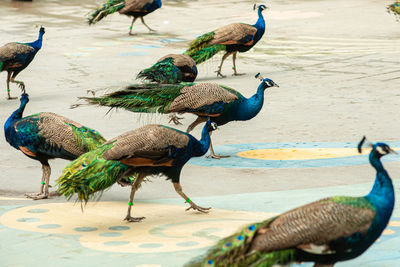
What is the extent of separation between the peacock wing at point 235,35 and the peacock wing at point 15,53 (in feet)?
14.5

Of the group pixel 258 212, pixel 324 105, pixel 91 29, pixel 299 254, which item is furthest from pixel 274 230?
pixel 91 29

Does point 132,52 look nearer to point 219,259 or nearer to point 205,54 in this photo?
point 205,54

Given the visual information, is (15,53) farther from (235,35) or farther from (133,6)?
(133,6)

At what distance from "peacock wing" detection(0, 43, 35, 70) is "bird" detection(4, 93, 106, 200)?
22.1ft

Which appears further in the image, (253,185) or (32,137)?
(253,185)

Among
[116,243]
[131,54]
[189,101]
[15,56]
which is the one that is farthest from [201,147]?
[131,54]

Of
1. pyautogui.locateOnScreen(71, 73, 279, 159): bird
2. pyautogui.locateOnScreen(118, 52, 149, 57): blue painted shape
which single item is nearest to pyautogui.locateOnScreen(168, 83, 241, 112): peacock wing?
pyautogui.locateOnScreen(71, 73, 279, 159): bird

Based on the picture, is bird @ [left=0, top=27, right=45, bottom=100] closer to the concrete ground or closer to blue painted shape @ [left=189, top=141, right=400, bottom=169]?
the concrete ground

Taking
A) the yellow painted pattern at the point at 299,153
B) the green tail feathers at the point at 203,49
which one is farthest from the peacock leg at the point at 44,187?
the green tail feathers at the point at 203,49

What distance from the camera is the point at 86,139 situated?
9.53m

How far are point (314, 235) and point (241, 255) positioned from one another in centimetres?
57

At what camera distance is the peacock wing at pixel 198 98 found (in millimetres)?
11312

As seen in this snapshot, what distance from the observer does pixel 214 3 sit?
1334 inches

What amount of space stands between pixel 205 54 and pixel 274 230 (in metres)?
12.7
